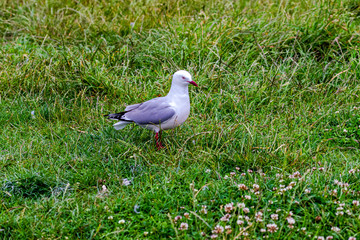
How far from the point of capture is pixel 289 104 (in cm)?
473

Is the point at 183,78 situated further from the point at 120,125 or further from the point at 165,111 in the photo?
the point at 120,125

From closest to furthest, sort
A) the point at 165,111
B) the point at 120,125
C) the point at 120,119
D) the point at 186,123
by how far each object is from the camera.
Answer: the point at 165,111
the point at 120,119
the point at 120,125
the point at 186,123

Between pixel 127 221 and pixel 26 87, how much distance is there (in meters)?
2.55

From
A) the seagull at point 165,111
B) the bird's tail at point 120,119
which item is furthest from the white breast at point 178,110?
the bird's tail at point 120,119

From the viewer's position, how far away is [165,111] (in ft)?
12.3

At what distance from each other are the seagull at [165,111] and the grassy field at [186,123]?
18 centimetres

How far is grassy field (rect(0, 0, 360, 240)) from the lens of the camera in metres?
2.97

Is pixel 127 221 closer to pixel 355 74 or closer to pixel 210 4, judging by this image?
pixel 355 74

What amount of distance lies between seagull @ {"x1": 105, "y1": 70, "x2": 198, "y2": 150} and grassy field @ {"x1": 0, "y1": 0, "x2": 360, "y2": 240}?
18 centimetres

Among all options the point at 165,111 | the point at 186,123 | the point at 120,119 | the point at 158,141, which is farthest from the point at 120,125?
the point at 186,123

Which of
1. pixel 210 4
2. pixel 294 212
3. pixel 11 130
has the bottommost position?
pixel 11 130

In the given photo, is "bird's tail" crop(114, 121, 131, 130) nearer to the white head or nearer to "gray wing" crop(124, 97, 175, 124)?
"gray wing" crop(124, 97, 175, 124)

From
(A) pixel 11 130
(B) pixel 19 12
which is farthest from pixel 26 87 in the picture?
(B) pixel 19 12

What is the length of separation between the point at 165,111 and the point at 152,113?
11 centimetres
